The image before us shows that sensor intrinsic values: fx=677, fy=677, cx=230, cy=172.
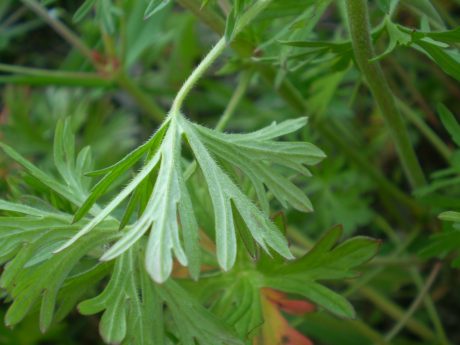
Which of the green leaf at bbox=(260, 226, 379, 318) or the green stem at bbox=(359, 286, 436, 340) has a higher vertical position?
the green leaf at bbox=(260, 226, 379, 318)

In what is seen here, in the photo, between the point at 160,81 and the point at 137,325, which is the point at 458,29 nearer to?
the point at 137,325

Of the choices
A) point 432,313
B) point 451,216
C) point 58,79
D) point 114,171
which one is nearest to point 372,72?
point 451,216

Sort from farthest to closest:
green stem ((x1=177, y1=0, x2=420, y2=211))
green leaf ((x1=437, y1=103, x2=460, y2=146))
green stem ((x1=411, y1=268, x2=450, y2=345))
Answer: green stem ((x1=411, y1=268, x2=450, y2=345))
green stem ((x1=177, y1=0, x2=420, y2=211))
green leaf ((x1=437, y1=103, x2=460, y2=146))

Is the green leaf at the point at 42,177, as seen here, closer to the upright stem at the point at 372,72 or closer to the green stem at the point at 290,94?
the green stem at the point at 290,94

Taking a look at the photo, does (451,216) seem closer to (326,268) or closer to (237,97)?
(326,268)

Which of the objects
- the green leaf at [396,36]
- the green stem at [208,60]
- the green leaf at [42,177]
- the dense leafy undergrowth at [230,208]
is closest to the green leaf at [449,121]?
the dense leafy undergrowth at [230,208]

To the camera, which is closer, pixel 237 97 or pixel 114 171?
pixel 114 171

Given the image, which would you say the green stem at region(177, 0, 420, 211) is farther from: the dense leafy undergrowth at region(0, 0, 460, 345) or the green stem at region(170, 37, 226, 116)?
the green stem at region(170, 37, 226, 116)

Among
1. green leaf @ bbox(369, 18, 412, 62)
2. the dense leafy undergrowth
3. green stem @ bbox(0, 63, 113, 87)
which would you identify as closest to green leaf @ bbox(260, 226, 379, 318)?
the dense leafy undergrowth

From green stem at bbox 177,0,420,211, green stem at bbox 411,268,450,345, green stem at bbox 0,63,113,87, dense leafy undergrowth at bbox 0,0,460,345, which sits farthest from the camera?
green stem at bbox 0,63,113,87
